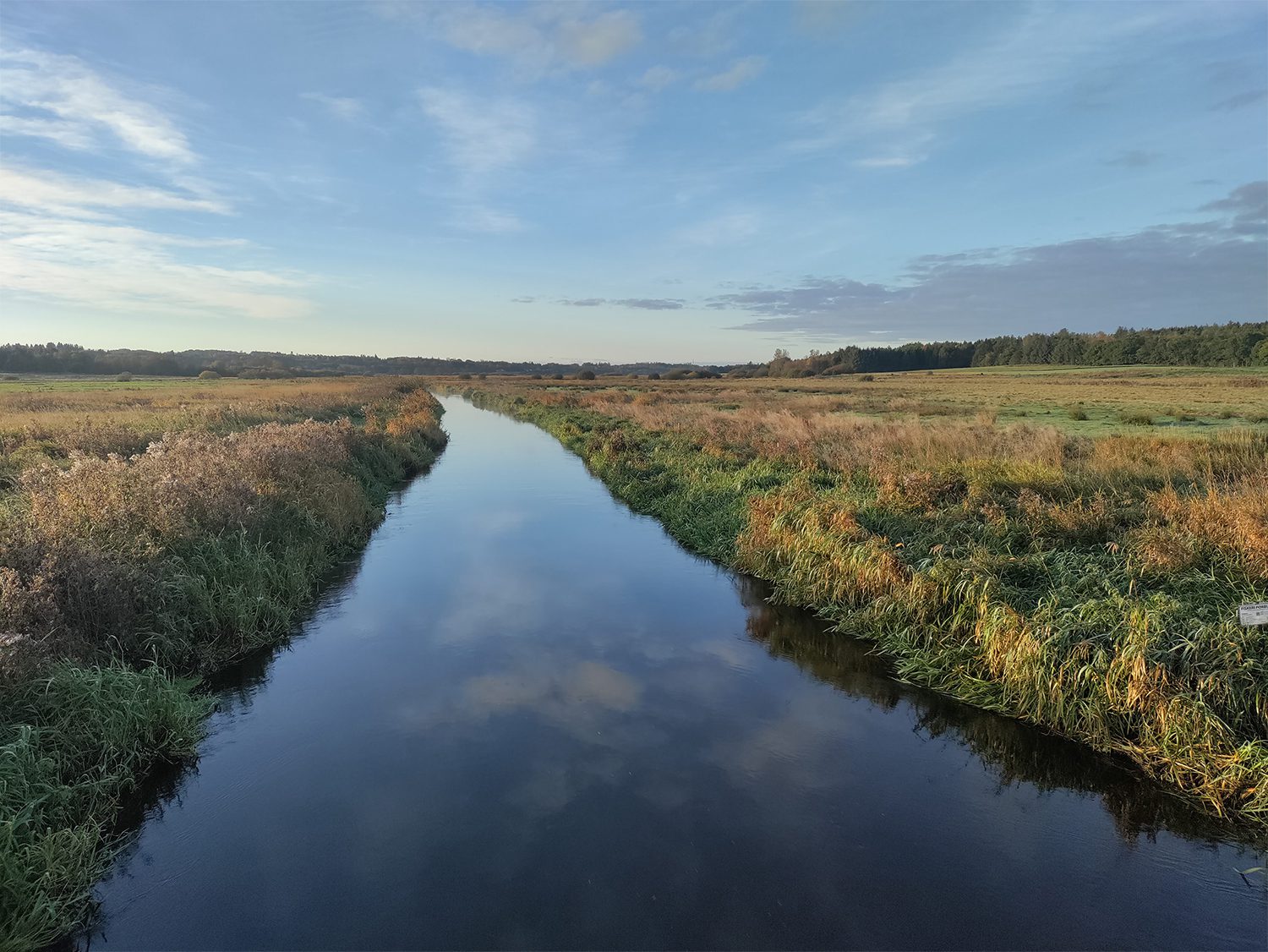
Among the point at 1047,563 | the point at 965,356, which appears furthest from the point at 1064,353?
the point at 1047,563

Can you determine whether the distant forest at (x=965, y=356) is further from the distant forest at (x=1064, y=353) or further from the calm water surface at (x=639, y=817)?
the calm water surface at (x=639, y=817)

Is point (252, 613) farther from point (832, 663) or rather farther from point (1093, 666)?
point (1093, 666)

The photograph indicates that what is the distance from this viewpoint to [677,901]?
488cm

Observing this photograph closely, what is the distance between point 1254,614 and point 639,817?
5.82m

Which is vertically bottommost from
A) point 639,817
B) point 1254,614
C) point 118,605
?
point 639,817

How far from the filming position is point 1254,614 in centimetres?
563

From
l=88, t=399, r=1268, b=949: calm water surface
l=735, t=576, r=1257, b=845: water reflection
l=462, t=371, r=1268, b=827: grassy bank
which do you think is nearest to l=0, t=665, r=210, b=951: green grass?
l=88, t=399, r=1268, b=949: calm water surface

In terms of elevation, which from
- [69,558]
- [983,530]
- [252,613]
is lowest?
[252,613]

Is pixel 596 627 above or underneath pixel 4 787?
underneath

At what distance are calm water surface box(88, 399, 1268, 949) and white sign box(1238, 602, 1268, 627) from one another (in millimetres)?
1873

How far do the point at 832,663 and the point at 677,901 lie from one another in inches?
198

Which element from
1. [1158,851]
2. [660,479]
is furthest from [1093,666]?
[660,479]

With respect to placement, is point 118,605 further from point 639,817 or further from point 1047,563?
point 1047,563

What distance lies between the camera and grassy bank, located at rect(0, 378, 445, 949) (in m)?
4.86
